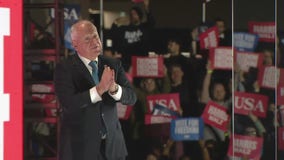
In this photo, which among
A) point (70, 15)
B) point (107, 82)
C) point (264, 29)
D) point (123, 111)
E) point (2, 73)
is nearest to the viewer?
point (2, 73)

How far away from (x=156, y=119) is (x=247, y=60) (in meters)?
0.88

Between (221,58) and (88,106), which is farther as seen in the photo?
(221,58)

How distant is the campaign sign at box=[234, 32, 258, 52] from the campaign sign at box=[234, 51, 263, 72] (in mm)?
41

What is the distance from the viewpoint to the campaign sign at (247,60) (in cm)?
463

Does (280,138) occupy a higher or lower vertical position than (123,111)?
lower

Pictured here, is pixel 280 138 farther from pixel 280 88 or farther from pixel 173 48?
pixel 173 48

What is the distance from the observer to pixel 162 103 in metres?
4.62

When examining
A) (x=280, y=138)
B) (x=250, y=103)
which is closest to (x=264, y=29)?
(x=250, y=103)

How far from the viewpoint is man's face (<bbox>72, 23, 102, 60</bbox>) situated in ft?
8.88

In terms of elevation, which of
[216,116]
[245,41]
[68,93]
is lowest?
[216,116]

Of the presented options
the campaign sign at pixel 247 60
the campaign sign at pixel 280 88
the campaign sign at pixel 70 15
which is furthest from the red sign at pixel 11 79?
the campaign sign at pixel 280 88

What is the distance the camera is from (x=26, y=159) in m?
4.35

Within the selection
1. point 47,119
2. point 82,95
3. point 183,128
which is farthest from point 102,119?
point 183,128

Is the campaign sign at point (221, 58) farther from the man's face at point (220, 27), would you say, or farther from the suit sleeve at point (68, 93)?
the suit sleeve at point (68, 93)
